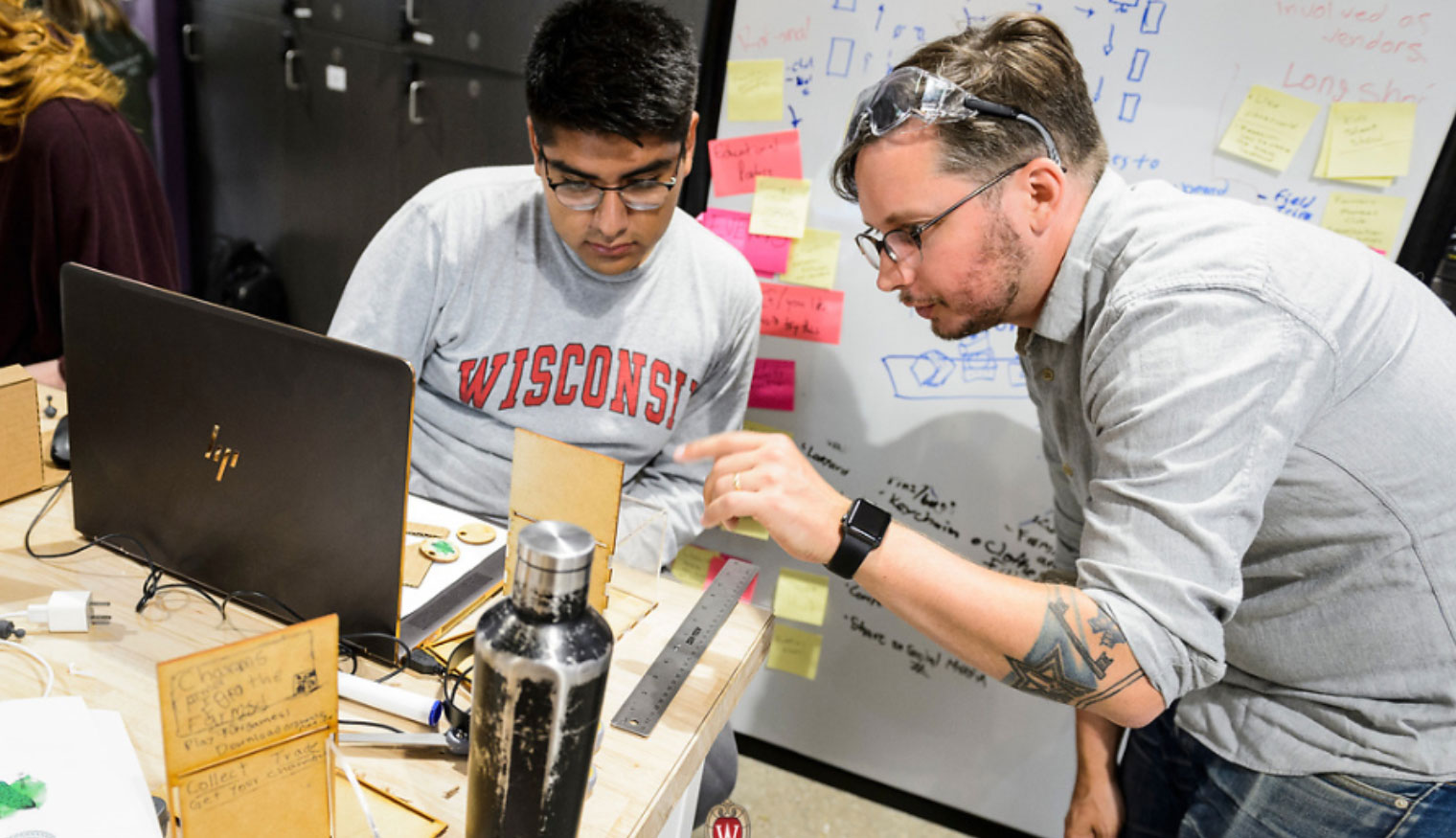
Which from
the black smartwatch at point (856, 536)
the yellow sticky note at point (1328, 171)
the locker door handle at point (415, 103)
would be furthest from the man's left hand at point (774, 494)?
the locker door handle at point (415, 103)

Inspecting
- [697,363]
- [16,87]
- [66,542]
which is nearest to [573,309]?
[697,363]

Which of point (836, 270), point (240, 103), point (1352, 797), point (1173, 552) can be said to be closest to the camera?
point (1173, 552)

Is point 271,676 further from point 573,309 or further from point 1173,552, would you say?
point 573,309

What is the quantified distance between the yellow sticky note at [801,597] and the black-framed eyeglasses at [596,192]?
93 centimetres

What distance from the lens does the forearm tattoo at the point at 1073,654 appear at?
88 cm

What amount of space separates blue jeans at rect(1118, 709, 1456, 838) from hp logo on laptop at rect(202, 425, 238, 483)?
1.21m

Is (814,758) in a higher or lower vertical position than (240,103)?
lower

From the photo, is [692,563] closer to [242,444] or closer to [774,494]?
[774,494]

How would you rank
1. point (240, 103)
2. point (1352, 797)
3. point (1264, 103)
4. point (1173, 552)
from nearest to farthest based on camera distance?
point (1173, 552) → point (1352, 797) → point (1264, 103) → point (240, 103)

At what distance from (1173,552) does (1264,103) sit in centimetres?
100

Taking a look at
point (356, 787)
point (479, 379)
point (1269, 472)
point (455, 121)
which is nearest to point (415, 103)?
point (455, 121)

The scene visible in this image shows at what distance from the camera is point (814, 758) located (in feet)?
6.99

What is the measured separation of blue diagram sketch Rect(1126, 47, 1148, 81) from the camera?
4.97 ft

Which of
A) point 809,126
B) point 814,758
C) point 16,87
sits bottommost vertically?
point 814,758
